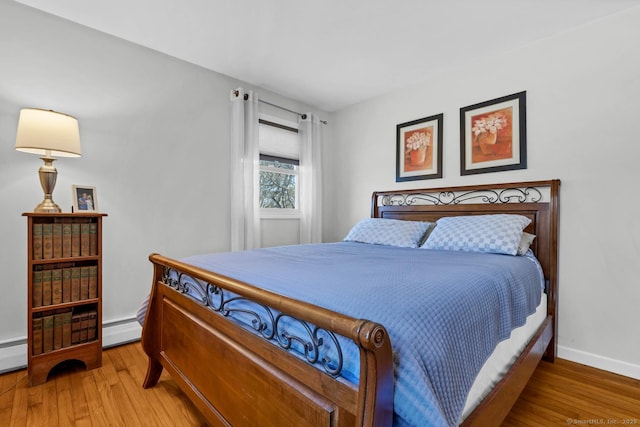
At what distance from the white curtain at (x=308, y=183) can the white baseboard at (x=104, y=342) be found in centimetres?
180

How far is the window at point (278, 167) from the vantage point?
327 centimetres

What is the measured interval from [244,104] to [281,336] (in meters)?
2.56

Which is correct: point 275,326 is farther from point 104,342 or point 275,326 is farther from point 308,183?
point 308,183

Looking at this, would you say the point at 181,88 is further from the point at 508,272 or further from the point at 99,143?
the point at 508,272

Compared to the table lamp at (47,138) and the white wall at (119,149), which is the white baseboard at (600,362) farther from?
the table lamp at (47,138)

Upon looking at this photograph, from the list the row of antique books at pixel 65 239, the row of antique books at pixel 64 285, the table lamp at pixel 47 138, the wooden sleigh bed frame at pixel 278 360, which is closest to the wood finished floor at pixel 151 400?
the wooden sleigh bed frame at pixel 278 360

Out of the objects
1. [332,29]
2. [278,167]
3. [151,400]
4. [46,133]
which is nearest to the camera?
[151,400]

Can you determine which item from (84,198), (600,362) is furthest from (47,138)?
(600,362)

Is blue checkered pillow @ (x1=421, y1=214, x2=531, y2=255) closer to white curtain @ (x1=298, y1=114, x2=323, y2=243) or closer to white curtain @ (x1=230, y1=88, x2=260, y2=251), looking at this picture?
white curtain @ (x1=298, y1=114, x2=323, y2=243)

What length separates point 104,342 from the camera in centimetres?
224

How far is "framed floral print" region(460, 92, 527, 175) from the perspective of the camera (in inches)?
93.9

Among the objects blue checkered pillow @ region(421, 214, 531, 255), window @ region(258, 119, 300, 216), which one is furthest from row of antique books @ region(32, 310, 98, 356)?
blue checkered pillow @ region(421, 214, 531, 255)

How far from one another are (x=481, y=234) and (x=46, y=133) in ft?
9.15

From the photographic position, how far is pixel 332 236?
3.86 m
